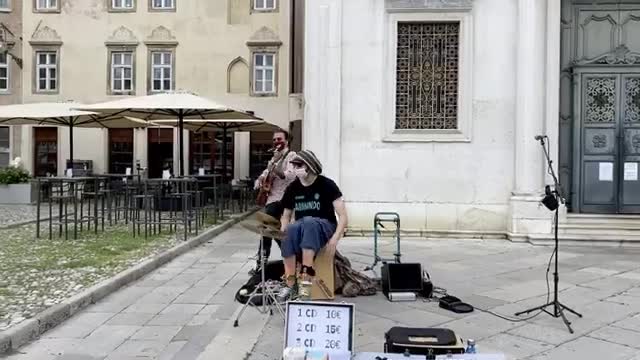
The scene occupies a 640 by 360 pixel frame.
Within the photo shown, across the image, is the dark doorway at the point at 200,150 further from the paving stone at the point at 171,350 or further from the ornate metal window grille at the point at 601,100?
the paving stone at the point at 171,350

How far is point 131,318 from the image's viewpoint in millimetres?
6523

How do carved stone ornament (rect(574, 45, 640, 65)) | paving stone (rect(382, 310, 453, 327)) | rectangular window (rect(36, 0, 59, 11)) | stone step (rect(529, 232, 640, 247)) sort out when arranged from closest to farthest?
paving stone (rect(382, 310, 453, 327)) → stone step (rect(529, 232, 640, 247)) → carved stone ornament (rect(574, 45, 640, 65)) → rectangular window (rect(36, 0, 59, 11))

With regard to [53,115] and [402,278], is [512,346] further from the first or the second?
[53,115]

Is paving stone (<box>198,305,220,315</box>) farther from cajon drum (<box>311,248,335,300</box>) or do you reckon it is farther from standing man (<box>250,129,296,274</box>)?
cajon drum (<box>311,248,335,300</box>)

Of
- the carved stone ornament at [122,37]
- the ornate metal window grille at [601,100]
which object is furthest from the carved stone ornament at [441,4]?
the carved stone ornament at [122,37]

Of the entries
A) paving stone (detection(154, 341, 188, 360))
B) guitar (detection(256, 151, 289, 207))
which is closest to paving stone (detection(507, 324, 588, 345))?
paving stone (detection(154, 341, 188, 360))

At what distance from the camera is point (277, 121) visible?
86.4 ft

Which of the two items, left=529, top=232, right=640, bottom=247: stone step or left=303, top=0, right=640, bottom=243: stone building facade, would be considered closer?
left=529, top=232, right=640, bottom=247: stone step

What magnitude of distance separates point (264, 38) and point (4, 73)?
448 inches

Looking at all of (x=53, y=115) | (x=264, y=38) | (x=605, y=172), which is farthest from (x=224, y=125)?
(x=605, y=172)

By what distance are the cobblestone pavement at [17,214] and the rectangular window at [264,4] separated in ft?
40.3

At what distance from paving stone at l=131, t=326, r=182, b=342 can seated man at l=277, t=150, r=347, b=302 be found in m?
1.05

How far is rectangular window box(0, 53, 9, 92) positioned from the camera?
1085 inches

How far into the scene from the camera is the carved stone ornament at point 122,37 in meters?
26.8
